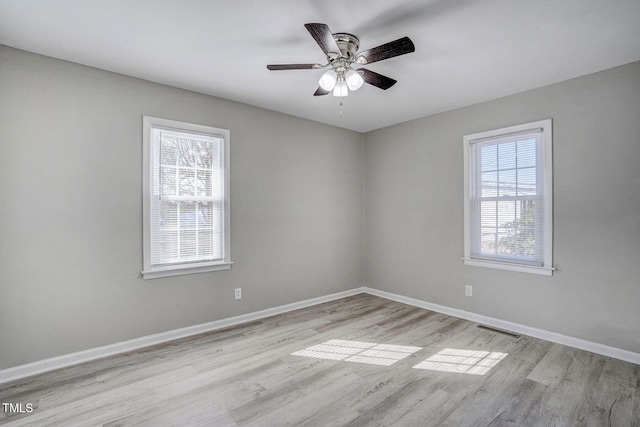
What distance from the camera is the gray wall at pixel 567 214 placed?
2.76m

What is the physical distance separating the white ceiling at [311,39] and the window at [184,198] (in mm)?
552

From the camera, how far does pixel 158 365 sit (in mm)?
2672

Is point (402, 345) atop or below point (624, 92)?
below

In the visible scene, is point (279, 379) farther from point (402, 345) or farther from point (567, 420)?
point (567, 420)

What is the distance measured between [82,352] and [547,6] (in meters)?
4.48

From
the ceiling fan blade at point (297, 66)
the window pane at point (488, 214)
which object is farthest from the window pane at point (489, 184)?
the ceiling fan blade at point (297, 66)

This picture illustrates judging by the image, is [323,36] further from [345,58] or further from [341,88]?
[341,88]

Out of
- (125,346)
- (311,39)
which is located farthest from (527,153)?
(125,346)

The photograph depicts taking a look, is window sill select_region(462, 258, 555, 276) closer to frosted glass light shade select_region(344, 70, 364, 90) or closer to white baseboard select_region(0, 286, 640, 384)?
Result: white baseboard select_region(0, 286, 640, 384)

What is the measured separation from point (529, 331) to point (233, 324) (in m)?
3.29

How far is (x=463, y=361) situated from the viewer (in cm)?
276

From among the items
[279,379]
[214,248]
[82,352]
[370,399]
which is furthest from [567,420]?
[82,352]

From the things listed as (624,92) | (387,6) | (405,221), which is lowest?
(405,221)

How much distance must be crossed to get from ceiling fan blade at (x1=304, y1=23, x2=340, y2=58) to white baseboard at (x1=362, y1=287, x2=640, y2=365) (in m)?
3.39
